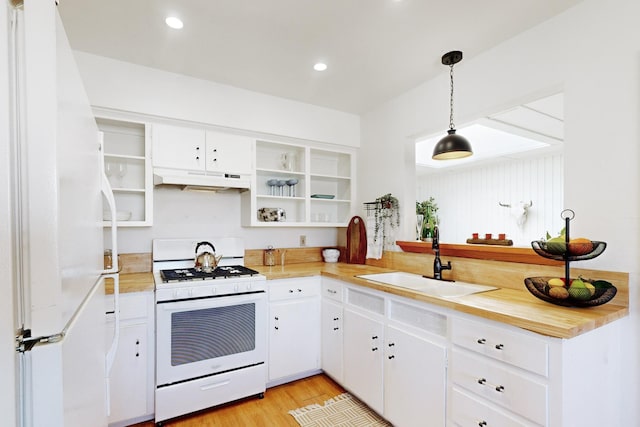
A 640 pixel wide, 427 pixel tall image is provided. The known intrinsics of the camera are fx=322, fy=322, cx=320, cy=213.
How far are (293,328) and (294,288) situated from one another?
329 millimetres

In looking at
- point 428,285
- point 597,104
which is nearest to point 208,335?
point 428,285

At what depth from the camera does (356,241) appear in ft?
10.9

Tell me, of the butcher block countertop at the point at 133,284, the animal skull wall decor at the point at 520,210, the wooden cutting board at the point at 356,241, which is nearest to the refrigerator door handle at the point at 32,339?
the butcher block countertop at the point at 133,284

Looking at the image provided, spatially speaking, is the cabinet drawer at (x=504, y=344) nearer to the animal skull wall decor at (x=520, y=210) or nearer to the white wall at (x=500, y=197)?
the white wall at (x=500, y=197)

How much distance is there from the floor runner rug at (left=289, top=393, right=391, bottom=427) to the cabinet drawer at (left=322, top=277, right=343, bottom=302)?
751mm

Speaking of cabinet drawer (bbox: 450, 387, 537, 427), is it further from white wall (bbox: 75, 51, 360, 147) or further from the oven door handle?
white wall (bbox: 75, 51, 360, 147)

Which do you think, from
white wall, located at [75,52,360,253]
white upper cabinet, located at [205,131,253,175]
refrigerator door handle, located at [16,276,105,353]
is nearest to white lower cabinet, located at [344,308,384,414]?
white wall, located at [75,52,360,253]

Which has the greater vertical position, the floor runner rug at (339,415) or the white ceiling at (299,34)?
the white ceiling at (299,34)

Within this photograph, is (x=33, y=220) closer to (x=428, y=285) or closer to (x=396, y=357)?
(x=396, y=357)

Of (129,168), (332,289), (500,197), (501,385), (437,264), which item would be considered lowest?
(501,385)

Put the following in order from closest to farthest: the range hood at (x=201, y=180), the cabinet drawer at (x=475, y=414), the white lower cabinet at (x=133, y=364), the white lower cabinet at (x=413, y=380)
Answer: the cabinet drawer at (x=475, y=414) < the white lower cabinet at (x=413, y=380) < the white lower cabinet at (x=133, y=364) < the range hood at (x=201, y=180)

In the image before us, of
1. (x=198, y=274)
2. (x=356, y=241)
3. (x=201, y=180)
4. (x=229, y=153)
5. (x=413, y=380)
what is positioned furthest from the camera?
(x=356, y=241)

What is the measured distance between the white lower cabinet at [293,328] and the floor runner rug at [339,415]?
1.24ft

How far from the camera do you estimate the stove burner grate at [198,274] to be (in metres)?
2.33
